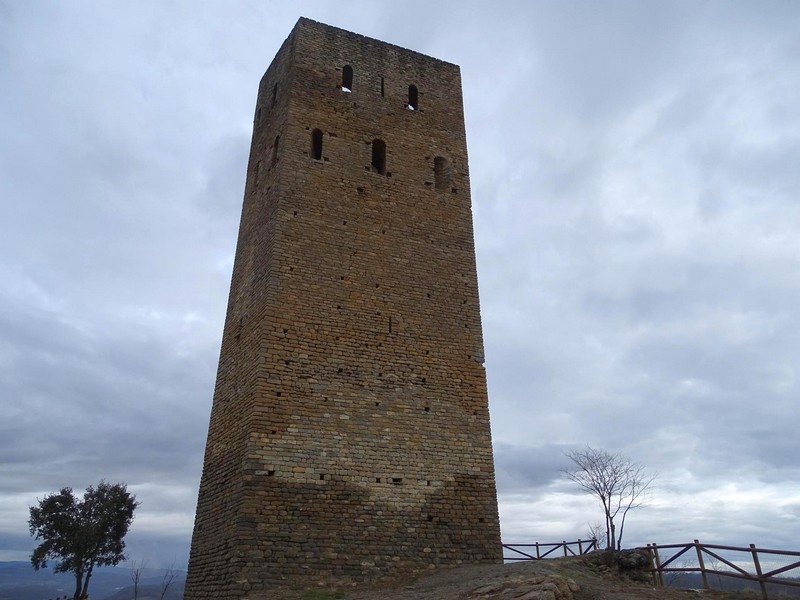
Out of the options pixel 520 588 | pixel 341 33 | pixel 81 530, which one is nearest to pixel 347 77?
pixel 341 33

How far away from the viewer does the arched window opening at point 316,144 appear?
16230 mm

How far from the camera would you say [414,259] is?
15.7 meters

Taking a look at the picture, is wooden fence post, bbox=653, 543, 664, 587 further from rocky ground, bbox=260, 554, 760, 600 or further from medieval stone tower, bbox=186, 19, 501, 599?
medieval stone tower, bbox=186, 19, 501, 599

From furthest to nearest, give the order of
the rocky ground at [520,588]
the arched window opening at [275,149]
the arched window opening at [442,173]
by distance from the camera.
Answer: the arched window opening at [442,173] → the arched window opening at [275,149] → the rocky ground at [520,588]

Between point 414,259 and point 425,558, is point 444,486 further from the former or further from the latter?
point 414,259

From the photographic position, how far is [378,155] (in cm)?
1731

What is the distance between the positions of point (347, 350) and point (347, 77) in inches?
323

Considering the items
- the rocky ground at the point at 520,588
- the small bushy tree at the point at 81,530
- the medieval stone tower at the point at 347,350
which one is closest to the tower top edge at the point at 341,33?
the medieval stone tower at the point at 347,350

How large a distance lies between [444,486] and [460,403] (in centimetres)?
191

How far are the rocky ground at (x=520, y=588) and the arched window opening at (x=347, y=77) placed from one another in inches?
490

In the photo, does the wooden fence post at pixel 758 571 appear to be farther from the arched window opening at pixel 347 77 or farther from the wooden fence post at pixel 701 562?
the arched window opening at pixel 347 77

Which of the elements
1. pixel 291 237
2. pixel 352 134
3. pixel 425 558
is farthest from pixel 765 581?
pixel 352 134

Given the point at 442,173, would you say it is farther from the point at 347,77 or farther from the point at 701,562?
the point at 701,562

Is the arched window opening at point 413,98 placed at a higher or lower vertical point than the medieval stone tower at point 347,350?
higher
